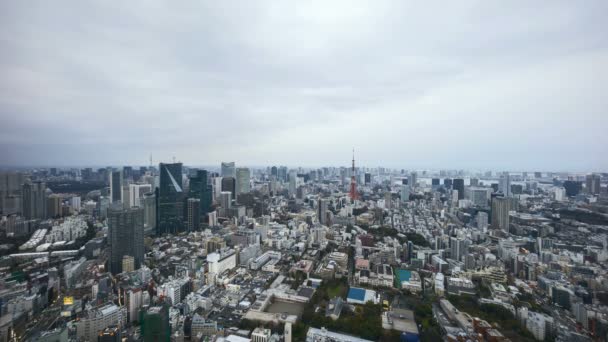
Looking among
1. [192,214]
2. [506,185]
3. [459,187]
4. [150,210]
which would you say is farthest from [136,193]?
[506,185]

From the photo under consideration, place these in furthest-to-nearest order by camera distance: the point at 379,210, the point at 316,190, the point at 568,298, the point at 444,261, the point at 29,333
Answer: the point at 316,190 → the point at 379,210 → the point at 444,261 → the point at 568,298 → the point at 29,333

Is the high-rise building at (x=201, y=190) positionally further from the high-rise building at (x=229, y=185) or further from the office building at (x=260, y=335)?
the office building at (x=260, y=335)

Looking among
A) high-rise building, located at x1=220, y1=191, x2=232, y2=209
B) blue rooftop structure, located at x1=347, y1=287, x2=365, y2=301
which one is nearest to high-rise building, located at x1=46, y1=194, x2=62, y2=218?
high-rise building, located at x1=220, y1=191, x2=232, y2=209

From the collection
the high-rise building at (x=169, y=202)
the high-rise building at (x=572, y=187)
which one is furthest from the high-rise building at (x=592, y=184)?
the high-rise building at (x=169, y=202)

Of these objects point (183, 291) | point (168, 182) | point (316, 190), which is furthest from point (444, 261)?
point (316, 190)

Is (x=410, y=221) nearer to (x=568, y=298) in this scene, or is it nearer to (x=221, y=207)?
(x=568, y=298)

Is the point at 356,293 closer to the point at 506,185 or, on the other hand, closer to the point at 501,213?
the point at 501,213
